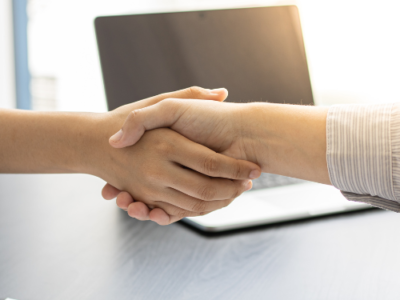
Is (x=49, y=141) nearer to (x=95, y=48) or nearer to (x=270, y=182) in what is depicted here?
(x=270, y=182)

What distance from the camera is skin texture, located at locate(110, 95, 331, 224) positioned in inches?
23.0

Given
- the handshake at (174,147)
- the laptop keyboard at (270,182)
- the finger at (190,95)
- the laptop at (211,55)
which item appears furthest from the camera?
the laptop at (211,55)

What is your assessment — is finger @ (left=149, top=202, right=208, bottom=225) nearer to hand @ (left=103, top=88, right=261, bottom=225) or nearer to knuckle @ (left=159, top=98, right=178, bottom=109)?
hand @ (left=103, top=88, right=261, bottom=225)

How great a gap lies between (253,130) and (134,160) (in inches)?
9.0

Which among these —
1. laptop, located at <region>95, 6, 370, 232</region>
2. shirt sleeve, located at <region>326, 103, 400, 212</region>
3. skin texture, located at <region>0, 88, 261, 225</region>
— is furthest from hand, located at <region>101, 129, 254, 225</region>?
laptop, located at <region>95, 6, 370, 232</region>

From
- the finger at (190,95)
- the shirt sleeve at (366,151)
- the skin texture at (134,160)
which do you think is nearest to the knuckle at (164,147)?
the skin texture at (134,160)

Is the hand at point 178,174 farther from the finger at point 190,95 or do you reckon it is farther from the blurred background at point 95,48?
the blurred background at point 95,48

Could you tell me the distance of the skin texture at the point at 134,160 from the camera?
2.11ft

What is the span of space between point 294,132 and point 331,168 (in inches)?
3.3

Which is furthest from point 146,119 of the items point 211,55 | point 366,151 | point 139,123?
point 211,55

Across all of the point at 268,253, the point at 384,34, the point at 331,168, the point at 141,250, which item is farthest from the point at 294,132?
the point at 384,34

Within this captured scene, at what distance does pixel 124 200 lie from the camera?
70 centimetres

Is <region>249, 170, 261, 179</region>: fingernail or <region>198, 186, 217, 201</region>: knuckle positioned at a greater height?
<region>249, 170, 261, 179</region>: fingernail

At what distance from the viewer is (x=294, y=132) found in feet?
1.93
